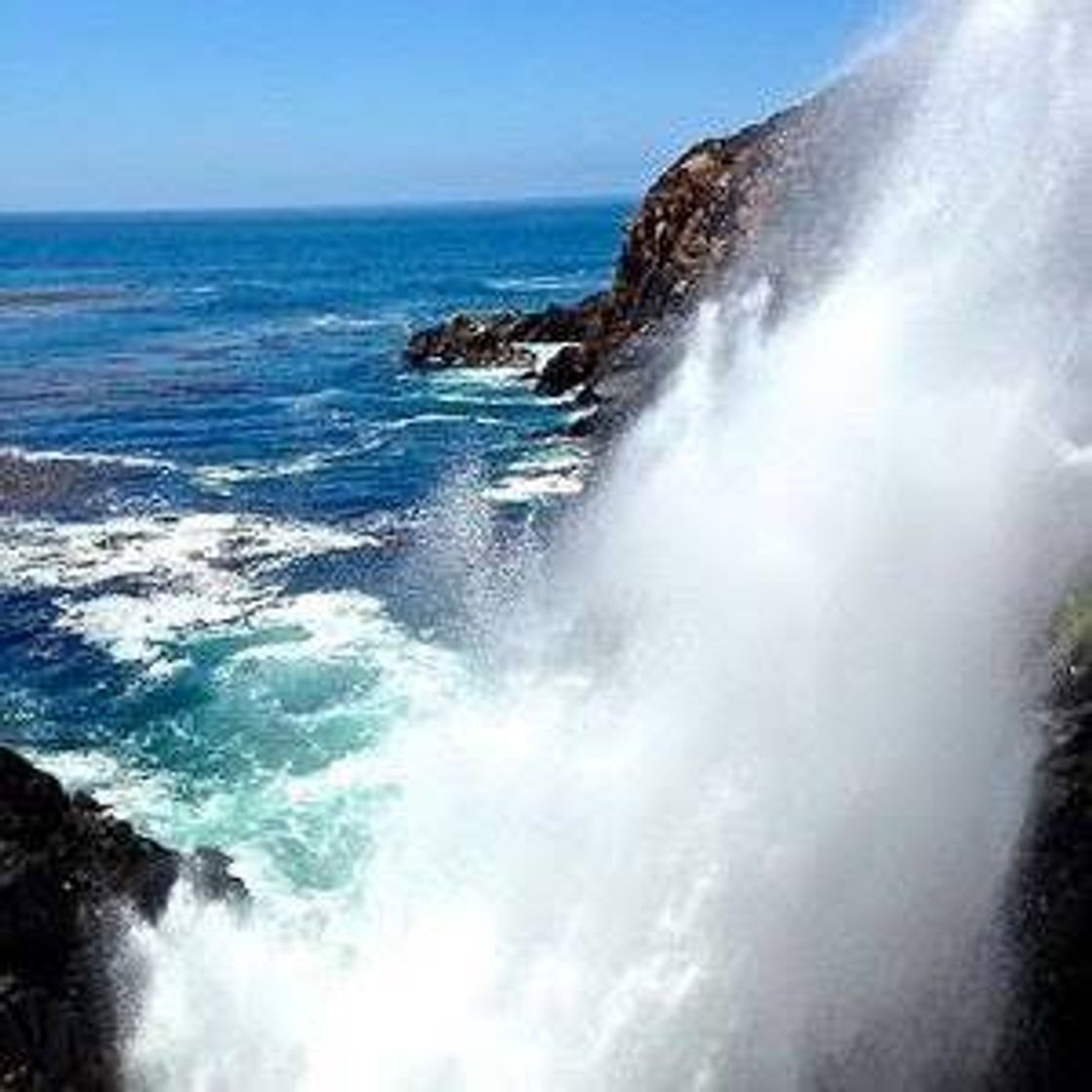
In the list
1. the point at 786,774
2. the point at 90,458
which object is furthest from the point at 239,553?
the point at 786,774

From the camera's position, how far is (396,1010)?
801 inches

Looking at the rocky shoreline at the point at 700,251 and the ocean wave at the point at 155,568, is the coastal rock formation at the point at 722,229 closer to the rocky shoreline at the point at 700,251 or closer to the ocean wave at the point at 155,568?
the rocky shoreline at the point at 700,251

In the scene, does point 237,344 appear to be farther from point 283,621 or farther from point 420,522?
point 283,621

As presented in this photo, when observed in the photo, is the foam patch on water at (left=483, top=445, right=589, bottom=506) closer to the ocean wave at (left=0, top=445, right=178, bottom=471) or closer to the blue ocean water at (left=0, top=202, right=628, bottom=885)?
the blue ocean water at (left=0, top=202, right=628, bottom=885)

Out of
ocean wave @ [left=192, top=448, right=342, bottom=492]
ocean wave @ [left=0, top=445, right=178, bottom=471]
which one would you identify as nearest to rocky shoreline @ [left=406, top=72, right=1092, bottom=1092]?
ocean wave @ [left=192, top=448, right=342, bottom=492]

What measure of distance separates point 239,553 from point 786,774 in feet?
79.6

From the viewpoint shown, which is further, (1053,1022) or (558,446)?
(558,446)

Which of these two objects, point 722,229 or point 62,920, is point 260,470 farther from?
point 62,920

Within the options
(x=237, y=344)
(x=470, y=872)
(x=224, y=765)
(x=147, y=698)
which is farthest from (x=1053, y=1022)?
(x=237, y=344)

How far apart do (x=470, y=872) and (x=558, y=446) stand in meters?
32.7

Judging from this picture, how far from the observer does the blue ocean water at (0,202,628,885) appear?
95.1 ft

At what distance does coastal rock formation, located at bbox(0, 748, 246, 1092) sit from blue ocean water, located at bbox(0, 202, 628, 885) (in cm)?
434

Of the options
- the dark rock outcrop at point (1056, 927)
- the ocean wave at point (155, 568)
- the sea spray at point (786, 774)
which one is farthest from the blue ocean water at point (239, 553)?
the dark rock outcrop at point (1056, 927)

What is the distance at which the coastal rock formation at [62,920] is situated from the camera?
17.9 meters
